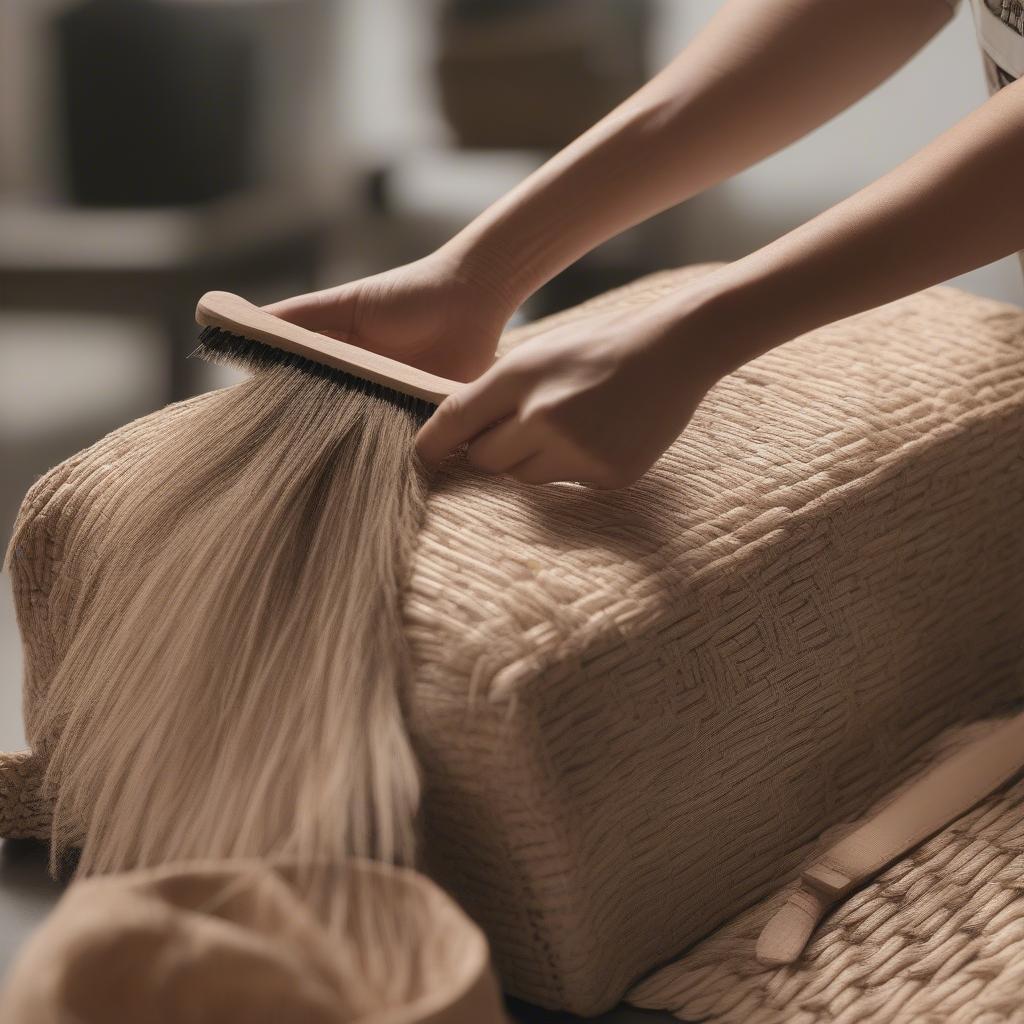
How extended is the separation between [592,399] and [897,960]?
0.30m

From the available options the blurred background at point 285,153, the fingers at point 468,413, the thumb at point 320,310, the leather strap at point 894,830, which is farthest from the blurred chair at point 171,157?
the leather strap at point 894,830

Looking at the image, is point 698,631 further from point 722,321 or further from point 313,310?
point 313,310

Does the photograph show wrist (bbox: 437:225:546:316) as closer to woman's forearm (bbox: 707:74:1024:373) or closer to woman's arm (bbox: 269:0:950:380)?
woman's arm (bbox: 269:0:950:380)

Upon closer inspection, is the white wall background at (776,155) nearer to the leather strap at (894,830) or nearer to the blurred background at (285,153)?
the blurred background at (285,153)

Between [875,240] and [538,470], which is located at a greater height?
[875,240]

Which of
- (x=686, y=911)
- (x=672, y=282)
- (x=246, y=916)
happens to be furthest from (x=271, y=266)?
(x=246, y=916)

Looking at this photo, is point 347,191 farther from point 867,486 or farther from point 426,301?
point 867,486

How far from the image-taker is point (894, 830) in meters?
0.75

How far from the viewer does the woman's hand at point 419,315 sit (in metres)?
0.84

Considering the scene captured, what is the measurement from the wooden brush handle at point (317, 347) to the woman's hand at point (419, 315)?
0.12 feet

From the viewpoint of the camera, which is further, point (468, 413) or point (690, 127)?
point (690, 127)

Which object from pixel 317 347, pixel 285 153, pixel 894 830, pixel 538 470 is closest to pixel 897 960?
pixel 894 830

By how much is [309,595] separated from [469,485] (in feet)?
0.34

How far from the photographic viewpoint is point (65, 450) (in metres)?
1.28
